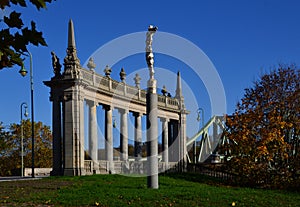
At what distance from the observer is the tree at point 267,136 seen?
28.3m

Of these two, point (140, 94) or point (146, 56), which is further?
point (140, 94)

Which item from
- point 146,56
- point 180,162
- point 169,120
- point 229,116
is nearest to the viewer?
point 146,56

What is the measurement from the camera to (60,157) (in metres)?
33.3

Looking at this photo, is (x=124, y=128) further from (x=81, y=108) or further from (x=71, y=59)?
(x=71, y=59)

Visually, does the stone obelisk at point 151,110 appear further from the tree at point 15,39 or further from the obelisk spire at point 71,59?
the tree at point 15,39

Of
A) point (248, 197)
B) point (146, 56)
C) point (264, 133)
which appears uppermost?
point (146, 56)

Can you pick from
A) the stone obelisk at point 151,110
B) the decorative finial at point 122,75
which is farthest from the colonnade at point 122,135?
the stone obelisk at point 151,110

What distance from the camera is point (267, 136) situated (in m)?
28.0

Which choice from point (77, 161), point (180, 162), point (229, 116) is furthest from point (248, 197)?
point (180, 162)

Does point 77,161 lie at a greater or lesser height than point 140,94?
lesser

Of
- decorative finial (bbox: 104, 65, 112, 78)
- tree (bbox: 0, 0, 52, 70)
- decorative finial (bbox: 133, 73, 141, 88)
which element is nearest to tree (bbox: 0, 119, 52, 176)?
decorative finial (bbox: 133, 73, 141, 88)

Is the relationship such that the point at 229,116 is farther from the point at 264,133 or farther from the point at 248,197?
the point at 248,197

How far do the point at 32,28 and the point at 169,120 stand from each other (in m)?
51.4

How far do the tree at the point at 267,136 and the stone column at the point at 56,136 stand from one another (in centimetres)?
1168
